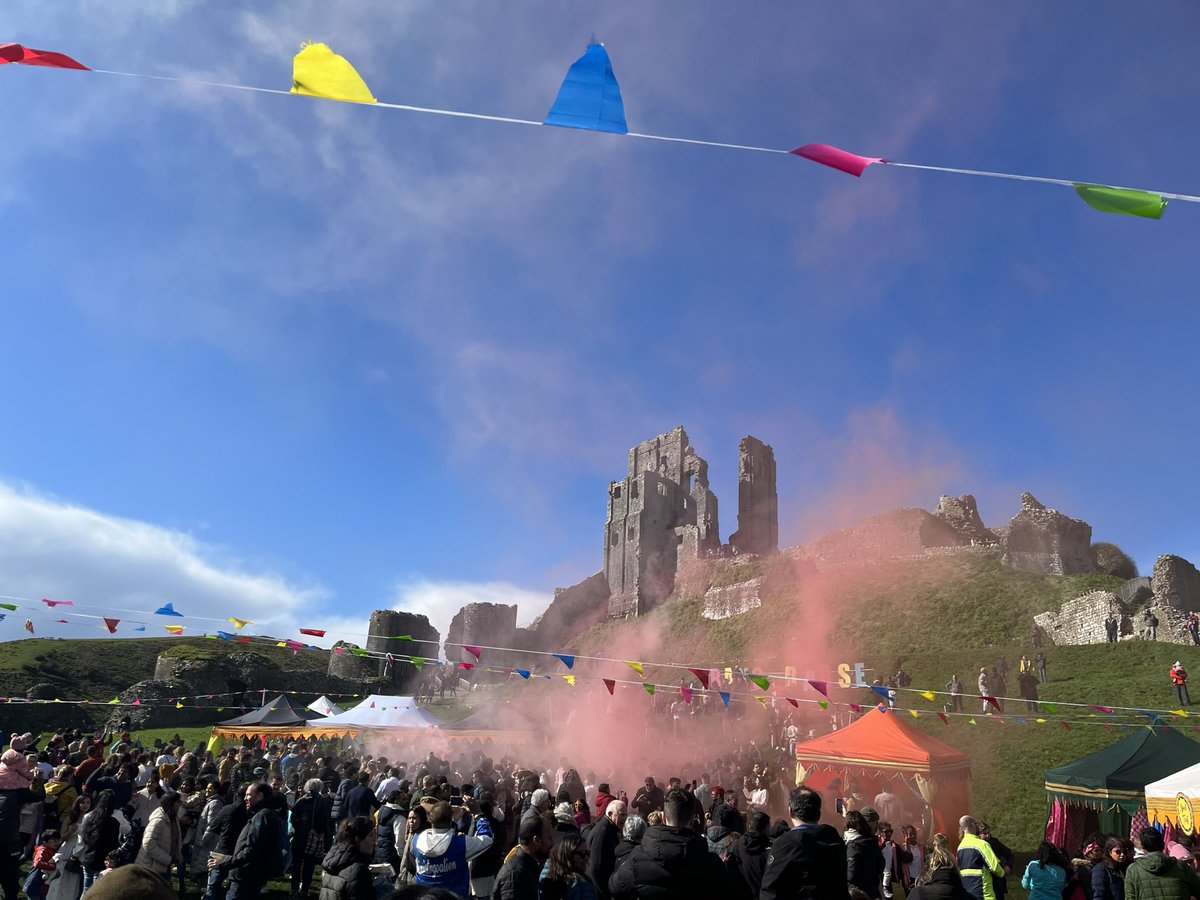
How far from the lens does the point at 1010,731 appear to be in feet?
65.5

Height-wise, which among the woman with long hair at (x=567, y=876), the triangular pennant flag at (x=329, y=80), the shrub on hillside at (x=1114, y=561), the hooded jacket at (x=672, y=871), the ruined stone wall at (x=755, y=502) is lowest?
the woman with long hair at (x=567, y=876)

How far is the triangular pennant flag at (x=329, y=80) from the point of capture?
5602mm

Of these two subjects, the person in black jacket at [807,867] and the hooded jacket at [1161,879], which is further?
the hooded jacket at [1161,879]

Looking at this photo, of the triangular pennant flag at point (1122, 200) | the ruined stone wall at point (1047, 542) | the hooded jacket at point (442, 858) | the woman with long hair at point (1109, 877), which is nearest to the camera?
the triangular pennant flag at point (1122, 200)

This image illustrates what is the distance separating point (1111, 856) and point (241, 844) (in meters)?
9.36

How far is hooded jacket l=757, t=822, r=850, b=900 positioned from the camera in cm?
498

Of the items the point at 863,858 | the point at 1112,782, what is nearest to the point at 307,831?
the point at 863,858

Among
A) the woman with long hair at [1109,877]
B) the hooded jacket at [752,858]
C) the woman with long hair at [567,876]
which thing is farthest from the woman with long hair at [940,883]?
the woman with long hair at [1109,877]

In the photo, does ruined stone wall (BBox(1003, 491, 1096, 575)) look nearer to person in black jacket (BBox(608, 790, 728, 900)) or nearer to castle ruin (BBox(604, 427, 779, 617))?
castle ruin (BBox(604, 427, 779, 617))

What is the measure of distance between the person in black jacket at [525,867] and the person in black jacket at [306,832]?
252 inches

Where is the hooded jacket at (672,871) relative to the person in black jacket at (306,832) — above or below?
above

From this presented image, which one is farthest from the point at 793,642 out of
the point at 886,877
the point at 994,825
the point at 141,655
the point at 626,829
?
the point at 141,655

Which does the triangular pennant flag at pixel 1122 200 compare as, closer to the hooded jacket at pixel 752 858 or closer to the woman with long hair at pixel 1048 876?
the hooded jacket at pixel 752 858

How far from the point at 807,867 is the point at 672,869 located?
1299mm
